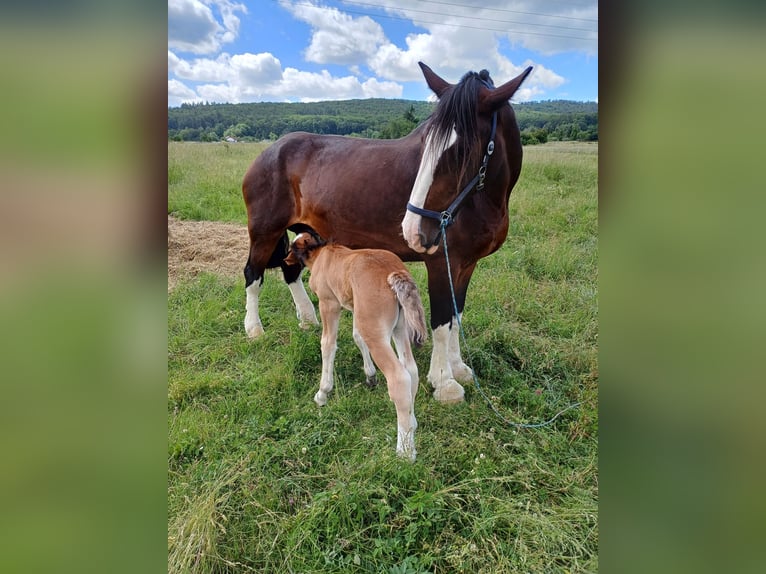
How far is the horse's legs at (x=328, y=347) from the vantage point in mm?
3141

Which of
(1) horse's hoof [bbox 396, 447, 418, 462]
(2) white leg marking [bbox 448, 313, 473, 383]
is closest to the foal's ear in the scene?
(2) white leg marking [bbox 448, 313, 473, 383]

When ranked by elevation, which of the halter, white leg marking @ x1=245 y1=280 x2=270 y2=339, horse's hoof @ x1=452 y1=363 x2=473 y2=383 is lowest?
horse's hoof @ x1=452 y1=363 x2=473 y2=383

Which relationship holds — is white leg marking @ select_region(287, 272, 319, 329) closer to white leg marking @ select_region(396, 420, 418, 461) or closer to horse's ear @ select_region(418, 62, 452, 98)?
white leg marking @ select_region(396, 420, 418, 461)

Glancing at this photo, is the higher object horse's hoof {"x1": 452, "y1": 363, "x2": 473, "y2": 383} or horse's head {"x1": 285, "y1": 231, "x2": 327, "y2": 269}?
horse's head {"x1": 285, "y1": 231, "x2": 327, "y2": 269}

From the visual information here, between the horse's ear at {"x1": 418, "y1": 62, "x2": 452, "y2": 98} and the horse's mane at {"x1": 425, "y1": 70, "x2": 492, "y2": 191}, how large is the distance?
15.2 inches

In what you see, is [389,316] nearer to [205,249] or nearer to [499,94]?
[499,94]

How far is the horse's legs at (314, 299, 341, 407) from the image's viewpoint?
10.3 feet

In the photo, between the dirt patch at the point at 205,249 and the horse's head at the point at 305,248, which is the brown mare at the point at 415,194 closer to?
the horse's head at the point at 305,248
